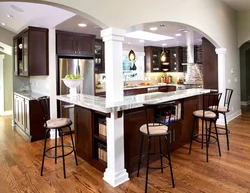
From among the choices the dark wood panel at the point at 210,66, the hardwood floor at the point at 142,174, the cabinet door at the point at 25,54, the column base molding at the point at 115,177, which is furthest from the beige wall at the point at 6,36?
the dark wood panel at the point at 210,66

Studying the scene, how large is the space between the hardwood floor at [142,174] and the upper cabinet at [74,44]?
2.25 m

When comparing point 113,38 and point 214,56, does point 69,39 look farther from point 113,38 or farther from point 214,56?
point 214,56

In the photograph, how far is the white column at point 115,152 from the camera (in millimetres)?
2584

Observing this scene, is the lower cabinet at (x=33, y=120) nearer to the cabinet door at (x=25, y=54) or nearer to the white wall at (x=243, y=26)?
the cabinet door at (x=25, y=54)

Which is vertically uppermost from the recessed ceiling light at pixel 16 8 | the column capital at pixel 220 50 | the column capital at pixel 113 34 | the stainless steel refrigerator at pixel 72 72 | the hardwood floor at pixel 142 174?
the recessed ceiling light at pixel 16 8

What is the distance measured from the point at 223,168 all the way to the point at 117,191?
163 centimetres

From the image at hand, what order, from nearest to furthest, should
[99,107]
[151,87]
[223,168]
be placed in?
1. [99,107]
2. [223,168]
3. [151,87]

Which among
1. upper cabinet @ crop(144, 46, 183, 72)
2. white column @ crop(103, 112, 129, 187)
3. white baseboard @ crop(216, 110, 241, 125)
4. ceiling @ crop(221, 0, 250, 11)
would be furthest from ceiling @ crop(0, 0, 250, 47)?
upper cabinet @ crop(144, 46, 183, 72)

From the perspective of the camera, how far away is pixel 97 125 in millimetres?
3055

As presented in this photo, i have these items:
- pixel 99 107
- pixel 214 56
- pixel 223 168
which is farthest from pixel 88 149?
pixel 214 56

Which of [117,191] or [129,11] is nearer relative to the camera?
[117,191]

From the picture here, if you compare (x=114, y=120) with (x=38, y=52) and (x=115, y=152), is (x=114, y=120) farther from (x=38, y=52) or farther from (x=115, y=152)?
(x=38, y=52)

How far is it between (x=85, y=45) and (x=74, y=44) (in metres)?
0.31

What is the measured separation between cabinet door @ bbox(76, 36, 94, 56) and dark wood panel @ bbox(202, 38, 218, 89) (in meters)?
3.21
